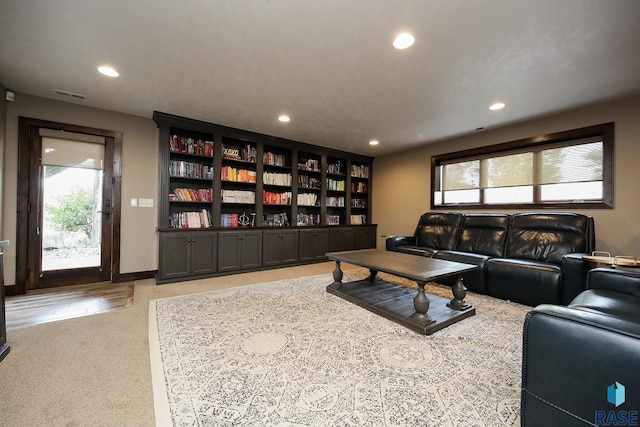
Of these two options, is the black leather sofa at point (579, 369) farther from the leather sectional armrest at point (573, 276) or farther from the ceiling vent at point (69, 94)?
the ceiling vent at point (69, 94)

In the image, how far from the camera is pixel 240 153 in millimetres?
4578

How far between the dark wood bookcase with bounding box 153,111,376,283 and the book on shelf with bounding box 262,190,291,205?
0.02 meters

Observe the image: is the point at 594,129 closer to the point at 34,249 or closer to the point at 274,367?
the point at 274,367

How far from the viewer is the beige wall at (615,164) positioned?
3018 millimetres

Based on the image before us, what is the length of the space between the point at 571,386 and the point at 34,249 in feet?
16.8

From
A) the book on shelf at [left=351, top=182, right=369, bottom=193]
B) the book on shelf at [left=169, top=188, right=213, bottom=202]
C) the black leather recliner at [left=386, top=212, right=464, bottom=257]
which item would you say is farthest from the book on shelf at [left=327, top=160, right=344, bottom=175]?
the book on shelf at [left=169, top=188, right=213, bottom=202]

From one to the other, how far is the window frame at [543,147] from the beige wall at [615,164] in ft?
0.19

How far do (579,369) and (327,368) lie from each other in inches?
48.3

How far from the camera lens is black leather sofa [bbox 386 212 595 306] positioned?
2625 millimetres

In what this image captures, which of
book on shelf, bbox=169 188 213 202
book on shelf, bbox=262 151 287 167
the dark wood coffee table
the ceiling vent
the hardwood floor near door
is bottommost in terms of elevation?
the hardwood floor near door

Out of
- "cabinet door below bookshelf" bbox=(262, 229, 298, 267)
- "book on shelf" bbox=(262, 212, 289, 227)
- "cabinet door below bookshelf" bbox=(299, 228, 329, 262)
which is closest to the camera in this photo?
"cabinet door below bookshelf" bbox=(262, 229, 298, 267)

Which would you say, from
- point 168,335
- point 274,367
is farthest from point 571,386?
point 168,335

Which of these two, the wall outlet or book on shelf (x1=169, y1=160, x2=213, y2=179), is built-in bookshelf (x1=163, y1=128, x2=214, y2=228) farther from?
the wall outlet

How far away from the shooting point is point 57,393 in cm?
143
